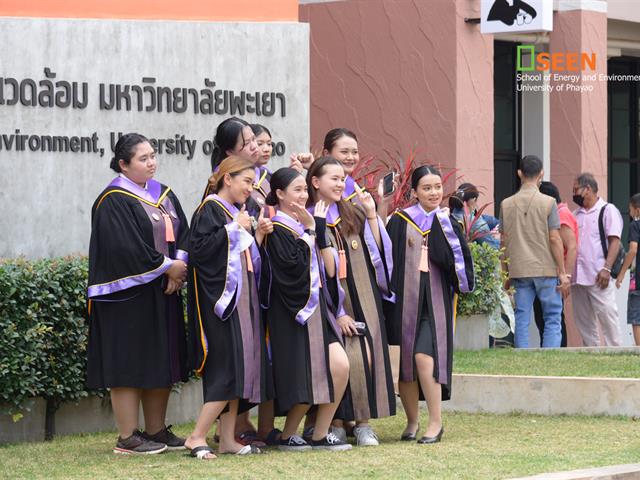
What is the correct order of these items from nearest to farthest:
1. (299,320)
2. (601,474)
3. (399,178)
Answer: (601,474), (299,320), (399,178)

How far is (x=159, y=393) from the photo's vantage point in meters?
9.35

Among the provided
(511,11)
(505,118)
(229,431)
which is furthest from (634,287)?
(229,431)

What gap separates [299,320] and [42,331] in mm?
1648

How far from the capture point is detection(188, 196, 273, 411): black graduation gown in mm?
8719

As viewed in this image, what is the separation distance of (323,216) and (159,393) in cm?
152

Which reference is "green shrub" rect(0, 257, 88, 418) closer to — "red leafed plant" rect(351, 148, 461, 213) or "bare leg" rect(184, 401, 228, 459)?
"bare leg" rect(184, 401, 228, 459)

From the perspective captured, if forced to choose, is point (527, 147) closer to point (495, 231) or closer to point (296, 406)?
point (495, 231)

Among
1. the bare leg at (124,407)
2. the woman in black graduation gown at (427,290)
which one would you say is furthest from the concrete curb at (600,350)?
the bare leg at (124,407)

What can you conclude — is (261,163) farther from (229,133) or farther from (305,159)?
(229,133)

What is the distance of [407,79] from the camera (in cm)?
1750

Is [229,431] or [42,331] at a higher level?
[42,331]

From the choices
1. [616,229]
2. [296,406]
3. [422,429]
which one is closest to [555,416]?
[422,429]

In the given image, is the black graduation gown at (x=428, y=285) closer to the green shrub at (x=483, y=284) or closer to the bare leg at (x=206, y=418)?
the bare leg at (x=206, y=418)

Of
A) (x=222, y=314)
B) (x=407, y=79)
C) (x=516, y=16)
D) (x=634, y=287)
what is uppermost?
(x=516, y=16)
